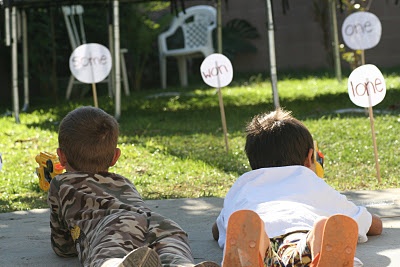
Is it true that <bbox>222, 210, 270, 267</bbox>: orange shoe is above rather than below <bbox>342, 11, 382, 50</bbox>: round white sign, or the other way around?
below

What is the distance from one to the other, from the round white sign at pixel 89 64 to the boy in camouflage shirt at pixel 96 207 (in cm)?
368

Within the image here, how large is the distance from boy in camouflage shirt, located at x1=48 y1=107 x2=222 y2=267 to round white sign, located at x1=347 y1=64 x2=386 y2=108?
6.74 feet

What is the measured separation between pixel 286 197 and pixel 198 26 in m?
9.42

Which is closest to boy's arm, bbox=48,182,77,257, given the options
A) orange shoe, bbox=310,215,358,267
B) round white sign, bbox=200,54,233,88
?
orange shoe, bbox=310,215,358,267

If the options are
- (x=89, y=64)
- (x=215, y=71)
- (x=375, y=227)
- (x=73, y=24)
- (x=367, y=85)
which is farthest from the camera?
(x=73, y=24)

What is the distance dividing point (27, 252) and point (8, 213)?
1019 mm

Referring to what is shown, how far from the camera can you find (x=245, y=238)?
2668 millimetres

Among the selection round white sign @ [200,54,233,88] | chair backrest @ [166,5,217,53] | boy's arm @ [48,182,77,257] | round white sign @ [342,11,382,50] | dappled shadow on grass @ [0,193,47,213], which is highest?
chair backrest @ [166,5,217,53]

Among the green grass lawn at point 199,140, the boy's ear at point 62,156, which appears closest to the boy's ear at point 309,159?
the boy's ear at point 62,156

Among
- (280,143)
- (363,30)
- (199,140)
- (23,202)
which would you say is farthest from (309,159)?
(363,30)

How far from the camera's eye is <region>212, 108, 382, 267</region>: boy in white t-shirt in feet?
8.56

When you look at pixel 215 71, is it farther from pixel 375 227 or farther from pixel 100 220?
pixel 100 220

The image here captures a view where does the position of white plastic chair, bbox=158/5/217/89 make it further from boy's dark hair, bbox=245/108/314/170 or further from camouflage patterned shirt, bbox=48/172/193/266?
boy's dark hair, bbox=245/108/314/170

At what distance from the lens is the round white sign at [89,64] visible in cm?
710
